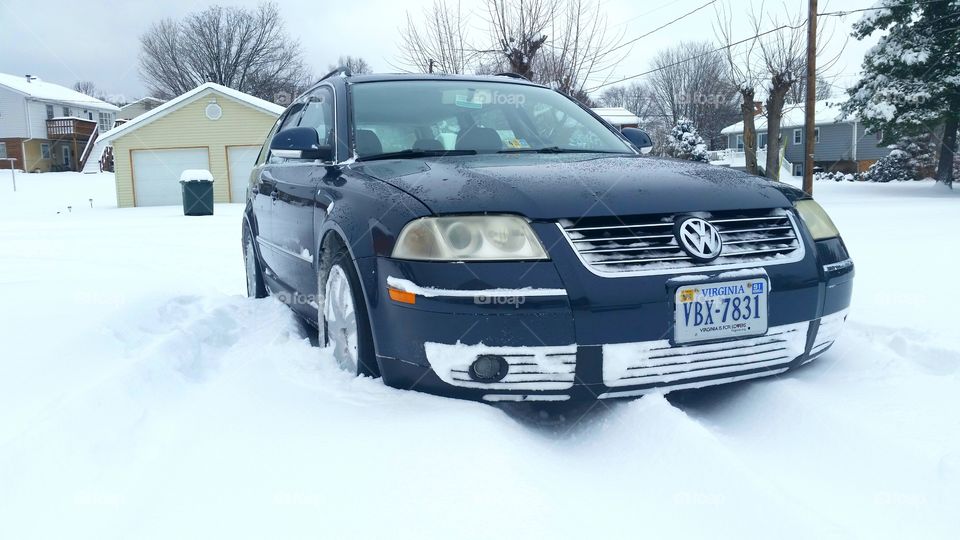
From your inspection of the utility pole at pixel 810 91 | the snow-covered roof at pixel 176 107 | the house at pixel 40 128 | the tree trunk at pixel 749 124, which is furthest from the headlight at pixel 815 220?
the house at pixel 40 128

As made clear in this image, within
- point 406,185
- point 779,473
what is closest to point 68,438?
point 406,185

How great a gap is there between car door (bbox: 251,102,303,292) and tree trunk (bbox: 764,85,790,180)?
22706mm

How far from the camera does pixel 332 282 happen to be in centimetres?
315

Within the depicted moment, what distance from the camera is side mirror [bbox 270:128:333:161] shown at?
11.7ft

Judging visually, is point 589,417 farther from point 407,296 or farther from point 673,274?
point 407,296

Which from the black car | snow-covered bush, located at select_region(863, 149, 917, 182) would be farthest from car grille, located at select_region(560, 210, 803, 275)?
snow-covered bush, located at select_region(863, 149, 917, 182)

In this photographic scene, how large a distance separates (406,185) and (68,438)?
A: 4.56ft

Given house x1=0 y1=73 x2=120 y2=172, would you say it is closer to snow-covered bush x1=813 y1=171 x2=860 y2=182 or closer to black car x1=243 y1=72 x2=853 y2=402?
snow-covered bush x1=813 y1=171 x2=860 y2=182

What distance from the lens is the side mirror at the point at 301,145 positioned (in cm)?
356

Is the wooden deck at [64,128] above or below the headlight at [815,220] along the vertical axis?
above

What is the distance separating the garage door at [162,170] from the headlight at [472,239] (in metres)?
26.7

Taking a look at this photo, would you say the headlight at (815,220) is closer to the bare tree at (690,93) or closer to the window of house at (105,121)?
the bare tree at (690,93)

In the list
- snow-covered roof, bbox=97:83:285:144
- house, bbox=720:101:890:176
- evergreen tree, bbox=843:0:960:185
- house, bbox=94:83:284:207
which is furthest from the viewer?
house, bbox=720:101:890:176

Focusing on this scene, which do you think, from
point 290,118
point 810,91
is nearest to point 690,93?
point 810,91
